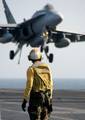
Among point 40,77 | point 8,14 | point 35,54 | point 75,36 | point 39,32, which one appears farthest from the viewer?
point 8,14

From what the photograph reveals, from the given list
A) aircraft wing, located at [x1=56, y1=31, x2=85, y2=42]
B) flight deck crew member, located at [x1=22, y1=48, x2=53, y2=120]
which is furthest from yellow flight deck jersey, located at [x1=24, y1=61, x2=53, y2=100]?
aircraft wing, located at [x1=56, y1=31, x2=85, y2=42]

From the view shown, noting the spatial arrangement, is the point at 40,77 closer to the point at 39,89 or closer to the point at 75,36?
the point at 39,89

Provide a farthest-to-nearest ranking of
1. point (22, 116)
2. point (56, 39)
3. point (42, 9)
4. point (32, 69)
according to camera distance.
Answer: point (56, 39)
point (42, 9)
point (22, 116)
point (32, 69)

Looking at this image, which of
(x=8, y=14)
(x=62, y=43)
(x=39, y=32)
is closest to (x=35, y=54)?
(x=39, y=32)

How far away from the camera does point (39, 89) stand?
1013 cm

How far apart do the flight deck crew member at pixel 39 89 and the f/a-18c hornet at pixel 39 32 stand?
80.3 ft

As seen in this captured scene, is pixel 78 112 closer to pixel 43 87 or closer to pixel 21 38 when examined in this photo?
pixel 43 87

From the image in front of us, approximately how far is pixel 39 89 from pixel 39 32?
26.7 metres

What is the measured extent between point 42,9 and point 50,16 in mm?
2483

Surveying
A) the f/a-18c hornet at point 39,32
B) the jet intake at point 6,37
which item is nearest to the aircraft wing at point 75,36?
the f/a-18c hornet at point 39,32

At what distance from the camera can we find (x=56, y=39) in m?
40.8

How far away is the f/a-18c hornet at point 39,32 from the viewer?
1399 inches

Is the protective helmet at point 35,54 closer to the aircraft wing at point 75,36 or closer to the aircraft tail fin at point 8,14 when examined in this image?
the aircraft wing at point 75,36

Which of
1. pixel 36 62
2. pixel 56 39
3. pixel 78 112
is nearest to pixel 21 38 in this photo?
pixel 56 39
